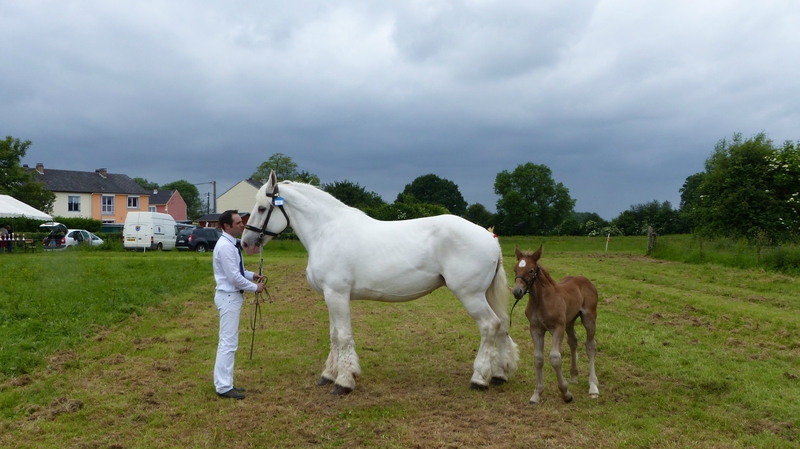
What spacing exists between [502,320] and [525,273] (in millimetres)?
1125

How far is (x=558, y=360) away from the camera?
17.1 feet

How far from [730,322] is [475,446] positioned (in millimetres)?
7111

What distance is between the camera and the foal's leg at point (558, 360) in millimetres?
5223

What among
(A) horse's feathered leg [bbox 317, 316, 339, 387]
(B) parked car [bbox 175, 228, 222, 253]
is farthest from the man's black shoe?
(B) parked car [bbox 175, 228, 222, 253]

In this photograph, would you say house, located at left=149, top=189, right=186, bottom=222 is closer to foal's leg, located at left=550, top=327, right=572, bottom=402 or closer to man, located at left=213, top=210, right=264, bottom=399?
man, located at left=213, top=210, right=264, bottom=399

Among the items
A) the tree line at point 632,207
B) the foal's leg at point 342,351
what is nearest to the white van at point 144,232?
the tree line at point 632,207

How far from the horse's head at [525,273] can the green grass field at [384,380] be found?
1171 millimetres

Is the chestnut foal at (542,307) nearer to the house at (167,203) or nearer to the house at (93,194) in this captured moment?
the house at (93,194)

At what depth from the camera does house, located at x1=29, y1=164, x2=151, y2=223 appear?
5878 centimetres

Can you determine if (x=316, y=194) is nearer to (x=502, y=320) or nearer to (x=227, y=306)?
(x=227, y=306)

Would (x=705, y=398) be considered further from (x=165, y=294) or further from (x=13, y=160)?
(x=13, y=160)

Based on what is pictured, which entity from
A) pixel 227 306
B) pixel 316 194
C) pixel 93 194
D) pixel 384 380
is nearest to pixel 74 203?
pixel 93 194

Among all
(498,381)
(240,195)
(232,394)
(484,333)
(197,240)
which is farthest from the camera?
(240,195)

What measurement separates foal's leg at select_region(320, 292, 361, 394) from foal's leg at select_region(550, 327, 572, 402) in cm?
211
